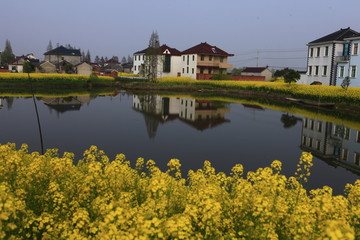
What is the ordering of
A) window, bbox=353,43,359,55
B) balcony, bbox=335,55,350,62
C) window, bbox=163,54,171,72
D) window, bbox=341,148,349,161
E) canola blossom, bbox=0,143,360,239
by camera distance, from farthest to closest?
window, bbox=163,54,171,72 < balcony, bbox=335,55,350,62 < window, bbox=353,43,359,55 < window, bbox=341,148,349,161 < canola blossom, bbox=0,143,360,239

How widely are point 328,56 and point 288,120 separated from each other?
28113 mm

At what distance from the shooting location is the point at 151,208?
558cm

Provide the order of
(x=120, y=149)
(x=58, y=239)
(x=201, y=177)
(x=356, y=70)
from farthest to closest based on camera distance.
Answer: (x=356, y=70) → (x=120, y=149) → (x=201, y=177) → (x=58, y=239)

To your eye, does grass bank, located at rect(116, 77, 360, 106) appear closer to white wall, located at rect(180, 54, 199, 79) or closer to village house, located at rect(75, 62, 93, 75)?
white wall, located at rect(180, 54, 199, 79)

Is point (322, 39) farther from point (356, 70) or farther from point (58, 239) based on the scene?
point (58, 239)

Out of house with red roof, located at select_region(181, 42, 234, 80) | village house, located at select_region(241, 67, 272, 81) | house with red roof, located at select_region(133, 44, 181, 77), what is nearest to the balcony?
house with red roof, located at select_region(181, 42, 234, 80)

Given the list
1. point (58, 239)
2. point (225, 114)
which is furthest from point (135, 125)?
point (58, 239)

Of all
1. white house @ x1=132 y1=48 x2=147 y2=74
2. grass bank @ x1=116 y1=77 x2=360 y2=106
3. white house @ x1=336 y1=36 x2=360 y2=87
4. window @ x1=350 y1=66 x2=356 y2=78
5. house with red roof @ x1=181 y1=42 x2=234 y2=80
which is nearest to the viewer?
grass bank @ x1=116 y1=77 x2=360 y2=106

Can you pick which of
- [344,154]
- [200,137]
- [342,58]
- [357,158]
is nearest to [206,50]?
[342,58]

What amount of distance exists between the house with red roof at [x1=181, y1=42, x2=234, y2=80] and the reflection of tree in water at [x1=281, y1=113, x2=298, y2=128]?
147ft

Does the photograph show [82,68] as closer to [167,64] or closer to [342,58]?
[167,64]

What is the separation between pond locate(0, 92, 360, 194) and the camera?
55.5ft

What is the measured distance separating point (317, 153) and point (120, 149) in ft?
40.9

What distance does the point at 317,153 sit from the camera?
64.8 ft
